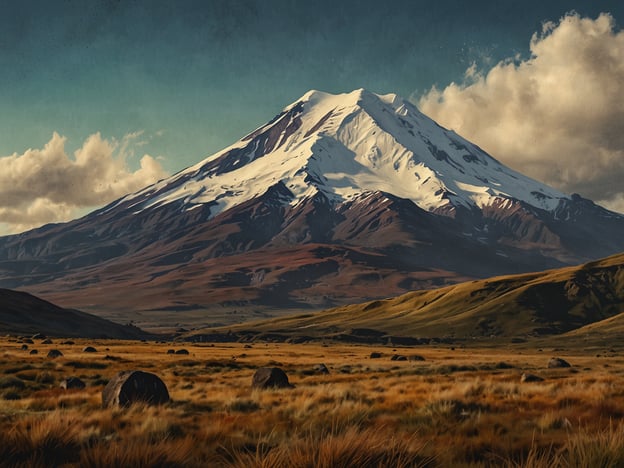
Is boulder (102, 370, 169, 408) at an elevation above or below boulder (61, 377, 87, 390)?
above

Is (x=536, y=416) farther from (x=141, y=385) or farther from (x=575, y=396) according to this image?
(x=141, y=385)

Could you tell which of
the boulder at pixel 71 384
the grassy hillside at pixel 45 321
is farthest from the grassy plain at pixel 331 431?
the grassy hillside at pixel 45 321

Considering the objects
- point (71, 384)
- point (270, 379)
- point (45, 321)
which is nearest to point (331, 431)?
point (270, 379)

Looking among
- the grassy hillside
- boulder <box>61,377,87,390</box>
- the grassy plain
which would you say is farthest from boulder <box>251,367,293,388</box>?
the grassy hillside

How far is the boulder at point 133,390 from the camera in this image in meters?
19.2

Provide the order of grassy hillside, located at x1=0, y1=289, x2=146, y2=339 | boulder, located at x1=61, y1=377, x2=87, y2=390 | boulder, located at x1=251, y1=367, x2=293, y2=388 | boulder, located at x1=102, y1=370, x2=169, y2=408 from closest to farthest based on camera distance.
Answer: boulder, located at x1=102, y1=370, x2=169, y2=408 < boulder, located at x1=251, y1=367, x2=293, y2=388 < boulder, located at x1=61, y1=377, x2=87, y2=390 < grassy hillside, located at x1=0, y1=289, x2=146, y2=339

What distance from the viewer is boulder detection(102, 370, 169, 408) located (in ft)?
63.0

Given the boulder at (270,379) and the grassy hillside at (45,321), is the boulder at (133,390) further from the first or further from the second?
the grassy hillside at (45,321)

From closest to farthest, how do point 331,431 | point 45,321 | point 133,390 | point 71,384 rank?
point 331,431, point 133,390, point 71,384, point 45,321

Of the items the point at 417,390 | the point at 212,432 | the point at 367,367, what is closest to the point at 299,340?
the point at 367,367

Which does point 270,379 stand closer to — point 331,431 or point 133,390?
point 133,390

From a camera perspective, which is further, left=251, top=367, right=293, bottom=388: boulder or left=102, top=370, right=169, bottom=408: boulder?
left=251, top=367, right=293, bottom=388: boulder

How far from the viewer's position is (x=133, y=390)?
64.7 feet

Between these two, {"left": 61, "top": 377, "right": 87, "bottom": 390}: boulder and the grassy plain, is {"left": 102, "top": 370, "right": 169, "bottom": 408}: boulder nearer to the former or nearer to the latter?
the grassy plain
